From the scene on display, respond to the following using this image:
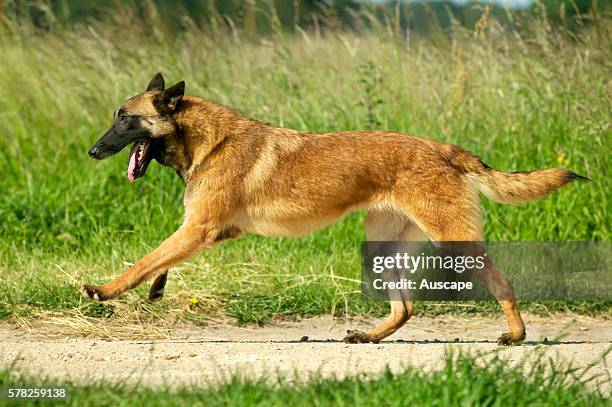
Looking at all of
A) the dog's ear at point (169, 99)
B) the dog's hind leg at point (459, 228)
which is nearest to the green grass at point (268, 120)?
the dog's hind leg at point (459, 228)

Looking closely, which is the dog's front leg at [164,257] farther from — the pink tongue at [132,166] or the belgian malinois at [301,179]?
the pink tongue at [132,166]

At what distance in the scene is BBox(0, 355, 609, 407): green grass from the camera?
3727 millimetres

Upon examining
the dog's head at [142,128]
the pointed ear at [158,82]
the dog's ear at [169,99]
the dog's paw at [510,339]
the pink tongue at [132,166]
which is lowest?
the dog's paw at [510,339]

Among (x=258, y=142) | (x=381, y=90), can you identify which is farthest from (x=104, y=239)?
(x=381, y=90)

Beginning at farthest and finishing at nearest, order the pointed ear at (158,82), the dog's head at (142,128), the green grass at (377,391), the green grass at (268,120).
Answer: the green grass at (268,120)
the pointed ear at (158,82)
the dog's head at (142,128)
the green grass at (377,391)

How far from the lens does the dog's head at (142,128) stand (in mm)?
5570

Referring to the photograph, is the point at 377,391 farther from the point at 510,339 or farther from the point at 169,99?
the point at 169,99

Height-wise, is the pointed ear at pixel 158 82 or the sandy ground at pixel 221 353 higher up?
the pointed ear at pixel 158 82

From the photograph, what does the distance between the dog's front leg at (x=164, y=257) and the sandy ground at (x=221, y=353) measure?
302mm

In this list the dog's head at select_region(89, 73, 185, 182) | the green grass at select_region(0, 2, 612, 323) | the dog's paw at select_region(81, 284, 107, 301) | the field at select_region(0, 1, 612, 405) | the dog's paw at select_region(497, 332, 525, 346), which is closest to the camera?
the dog's paw at select_region(81, 284, 107, 301)

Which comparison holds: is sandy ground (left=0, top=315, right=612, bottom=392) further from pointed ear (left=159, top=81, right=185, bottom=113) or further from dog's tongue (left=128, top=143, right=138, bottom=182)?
pointed ear (left=159, top=81, right=185, bottom=113)

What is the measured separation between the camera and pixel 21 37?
10.1 m

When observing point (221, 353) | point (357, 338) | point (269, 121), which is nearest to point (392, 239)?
point (357, 338)

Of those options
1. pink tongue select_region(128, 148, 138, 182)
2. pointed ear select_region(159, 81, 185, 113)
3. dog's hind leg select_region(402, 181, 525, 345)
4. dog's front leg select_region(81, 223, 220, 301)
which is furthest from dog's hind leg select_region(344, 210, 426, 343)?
pink tongue select_region(128, 148, 138, 182)
